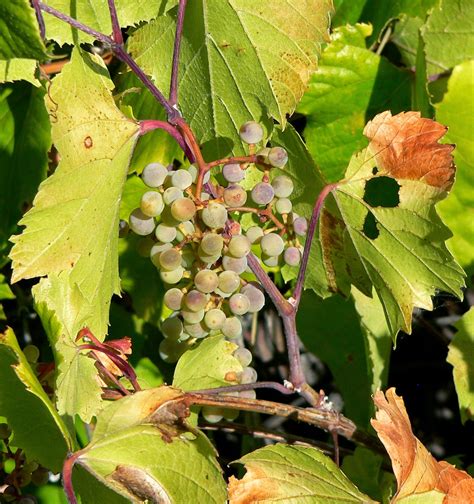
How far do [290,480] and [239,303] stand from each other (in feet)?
0.69

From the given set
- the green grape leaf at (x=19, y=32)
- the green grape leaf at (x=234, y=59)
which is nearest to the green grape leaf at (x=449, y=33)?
the green grape leaf at (x=234, y=59)

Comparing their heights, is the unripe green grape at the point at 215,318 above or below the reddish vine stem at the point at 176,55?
below

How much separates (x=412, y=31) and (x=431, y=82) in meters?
0.15

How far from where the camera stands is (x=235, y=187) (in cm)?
98

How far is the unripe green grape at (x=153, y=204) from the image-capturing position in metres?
0.95

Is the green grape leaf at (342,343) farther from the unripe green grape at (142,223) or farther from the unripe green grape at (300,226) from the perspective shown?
the unripe green grape at (142,223)

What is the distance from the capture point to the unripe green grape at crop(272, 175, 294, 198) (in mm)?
1045

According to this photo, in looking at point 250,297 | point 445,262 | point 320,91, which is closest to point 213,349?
point 250,297

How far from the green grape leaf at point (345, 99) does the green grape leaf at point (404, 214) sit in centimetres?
32

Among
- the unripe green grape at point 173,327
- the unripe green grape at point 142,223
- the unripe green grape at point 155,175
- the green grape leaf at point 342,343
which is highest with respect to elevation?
the unripe green grape at point 155,175

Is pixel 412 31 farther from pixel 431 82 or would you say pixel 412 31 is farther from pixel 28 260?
pixel 28 260

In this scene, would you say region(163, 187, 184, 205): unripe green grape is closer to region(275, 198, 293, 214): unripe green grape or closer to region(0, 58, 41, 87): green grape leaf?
region(275, 198, 293, 214): unripe green grape

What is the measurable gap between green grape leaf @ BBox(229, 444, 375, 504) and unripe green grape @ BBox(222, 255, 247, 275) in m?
0.20

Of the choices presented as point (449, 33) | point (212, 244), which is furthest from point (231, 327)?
point (449, 33)
